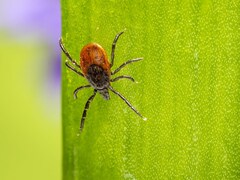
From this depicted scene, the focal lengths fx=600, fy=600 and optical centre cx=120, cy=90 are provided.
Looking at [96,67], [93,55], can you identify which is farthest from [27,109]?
[93,55]

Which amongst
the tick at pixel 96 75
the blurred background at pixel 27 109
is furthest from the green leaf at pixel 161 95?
the blurred background at pixel 27 109

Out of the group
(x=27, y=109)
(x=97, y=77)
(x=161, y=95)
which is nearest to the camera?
(x=161, y=95)

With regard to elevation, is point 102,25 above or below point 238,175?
above

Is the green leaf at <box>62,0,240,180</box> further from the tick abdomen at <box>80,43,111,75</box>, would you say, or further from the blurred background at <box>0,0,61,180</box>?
the blurred background at <box>0,0,61,180</box>

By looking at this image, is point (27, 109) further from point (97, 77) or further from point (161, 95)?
point (161, 95)

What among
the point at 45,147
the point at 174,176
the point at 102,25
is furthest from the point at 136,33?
the point at 45,147

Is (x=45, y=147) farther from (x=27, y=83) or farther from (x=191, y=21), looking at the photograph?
(x=191, y=21)

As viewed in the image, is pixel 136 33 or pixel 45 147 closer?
pixel 136 33
